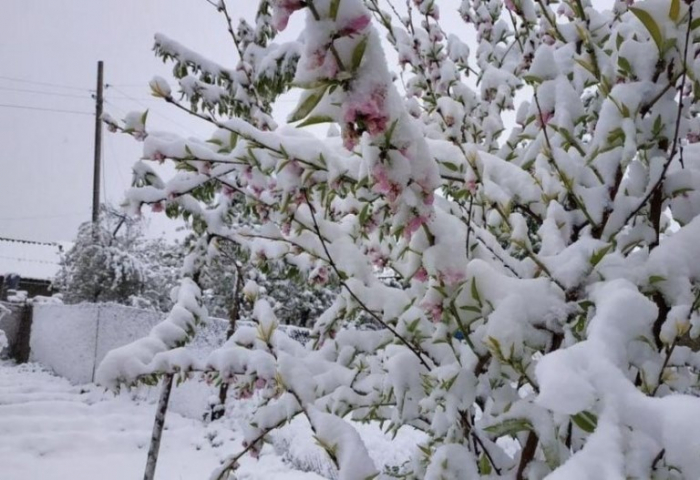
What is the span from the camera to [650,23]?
73cm

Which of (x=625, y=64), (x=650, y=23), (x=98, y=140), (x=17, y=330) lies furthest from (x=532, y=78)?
(x=98, y=140)

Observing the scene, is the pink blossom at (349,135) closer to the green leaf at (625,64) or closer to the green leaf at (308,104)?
the green leaf at (308,104)

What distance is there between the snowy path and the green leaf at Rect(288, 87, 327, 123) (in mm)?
4588

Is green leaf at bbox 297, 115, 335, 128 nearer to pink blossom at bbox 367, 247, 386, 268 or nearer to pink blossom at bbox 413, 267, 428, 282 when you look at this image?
pink blossom at bbox 413, 267, 428, 282

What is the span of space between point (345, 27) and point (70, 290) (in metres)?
13.8

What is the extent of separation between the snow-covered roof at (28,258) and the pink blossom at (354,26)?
27.0 m

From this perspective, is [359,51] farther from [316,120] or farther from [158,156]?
[158,156]

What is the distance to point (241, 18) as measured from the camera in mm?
3711

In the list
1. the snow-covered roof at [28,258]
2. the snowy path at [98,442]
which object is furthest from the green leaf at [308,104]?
the snow-covered roof at [28,258]

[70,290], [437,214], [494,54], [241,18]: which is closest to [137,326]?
[70,290]

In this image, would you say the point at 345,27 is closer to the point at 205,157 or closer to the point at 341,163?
the point at 341,163

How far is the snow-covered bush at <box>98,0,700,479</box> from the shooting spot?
0.58m

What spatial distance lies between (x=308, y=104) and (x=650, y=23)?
53cm

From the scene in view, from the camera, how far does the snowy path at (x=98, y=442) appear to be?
195 inches
